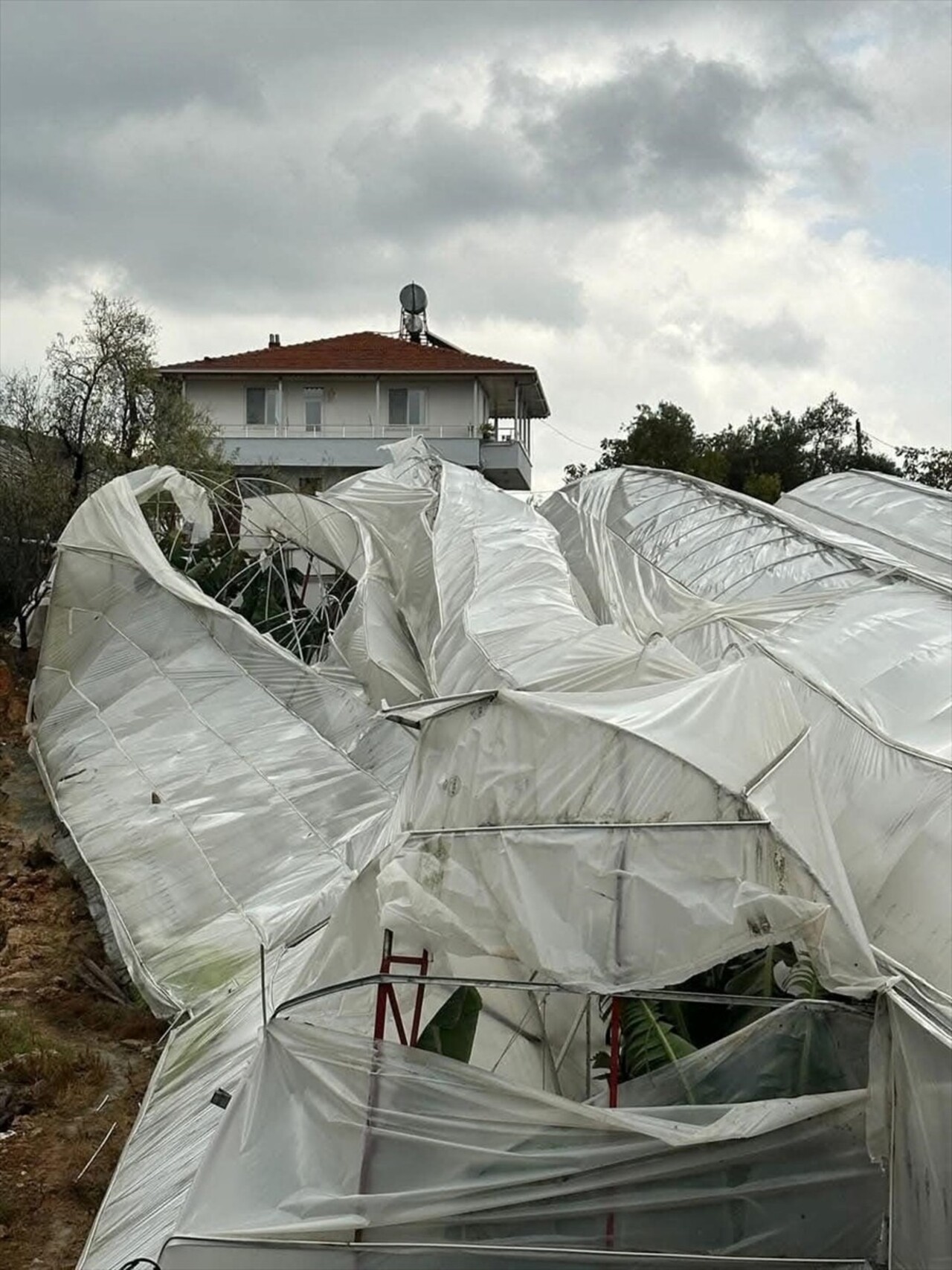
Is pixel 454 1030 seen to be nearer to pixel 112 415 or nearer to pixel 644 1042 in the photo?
pixel 644 1042

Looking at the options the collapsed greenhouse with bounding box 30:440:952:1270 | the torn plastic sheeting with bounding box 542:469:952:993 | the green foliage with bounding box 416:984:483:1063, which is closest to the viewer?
the collapsed greenhouse with bounding box 30:440:952:1270

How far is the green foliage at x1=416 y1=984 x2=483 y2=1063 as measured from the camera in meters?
6.33

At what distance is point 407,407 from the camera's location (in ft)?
134

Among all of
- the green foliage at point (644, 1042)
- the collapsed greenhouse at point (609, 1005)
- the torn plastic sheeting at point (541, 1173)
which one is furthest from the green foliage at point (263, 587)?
the torn plastic sheeting at point (541, 1173)

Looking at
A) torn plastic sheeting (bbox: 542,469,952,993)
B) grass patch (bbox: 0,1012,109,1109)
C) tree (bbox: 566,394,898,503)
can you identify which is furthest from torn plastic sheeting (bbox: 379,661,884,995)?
tree (bbox: 566,394,898,503)

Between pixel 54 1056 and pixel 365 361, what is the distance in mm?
32692

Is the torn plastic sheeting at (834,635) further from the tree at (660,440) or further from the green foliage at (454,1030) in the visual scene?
the tree at (660,440)

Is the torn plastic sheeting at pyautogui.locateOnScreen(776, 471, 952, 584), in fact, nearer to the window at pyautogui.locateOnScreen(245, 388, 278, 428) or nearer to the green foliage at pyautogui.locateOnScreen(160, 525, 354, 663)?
the green foliage at pyautogui.locateOnScreen(160, 525, 354, 663)

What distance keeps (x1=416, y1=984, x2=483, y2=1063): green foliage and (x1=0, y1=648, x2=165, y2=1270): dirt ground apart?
8.93 feet

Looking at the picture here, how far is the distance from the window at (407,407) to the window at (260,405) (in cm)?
314

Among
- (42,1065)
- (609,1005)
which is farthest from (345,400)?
(609,1005)

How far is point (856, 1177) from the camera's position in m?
5.83

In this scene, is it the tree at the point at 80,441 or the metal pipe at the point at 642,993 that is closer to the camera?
the metal pipe at the point at 642,993

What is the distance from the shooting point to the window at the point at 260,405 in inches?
1614
